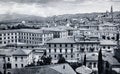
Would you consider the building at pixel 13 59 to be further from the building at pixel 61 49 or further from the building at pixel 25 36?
the building at pixel 25 36

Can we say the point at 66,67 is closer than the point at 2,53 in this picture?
Yes

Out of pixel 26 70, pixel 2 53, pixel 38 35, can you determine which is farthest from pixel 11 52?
pixel 38 35

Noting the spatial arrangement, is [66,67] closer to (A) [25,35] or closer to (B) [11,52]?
(B) [11,52]

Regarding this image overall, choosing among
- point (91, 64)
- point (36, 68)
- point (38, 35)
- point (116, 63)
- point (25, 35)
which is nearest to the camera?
point (36, 68)

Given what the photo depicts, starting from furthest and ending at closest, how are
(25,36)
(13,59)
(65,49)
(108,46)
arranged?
1. (25,36)
2. (108,46)
3. (65,49)
4. (13,59)

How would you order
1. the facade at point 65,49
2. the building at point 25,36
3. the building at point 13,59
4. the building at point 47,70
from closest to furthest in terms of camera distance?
the building at point 47,70, the building at point 13,59, the facade at point 65,49, the building at point 25,36

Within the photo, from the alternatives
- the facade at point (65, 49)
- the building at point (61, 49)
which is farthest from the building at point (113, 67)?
the building at point (61, 49)

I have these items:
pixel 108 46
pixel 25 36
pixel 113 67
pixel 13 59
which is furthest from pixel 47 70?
pixel 25 36

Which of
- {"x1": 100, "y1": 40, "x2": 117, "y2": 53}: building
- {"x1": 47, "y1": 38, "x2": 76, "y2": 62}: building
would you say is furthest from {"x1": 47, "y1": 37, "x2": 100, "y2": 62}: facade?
{"x1": 100, "y1": 40, "x2": 117, "y2": 53}: building

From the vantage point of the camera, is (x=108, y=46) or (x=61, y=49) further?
(x=108, y=46)

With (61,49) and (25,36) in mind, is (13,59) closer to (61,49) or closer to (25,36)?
(61,49)

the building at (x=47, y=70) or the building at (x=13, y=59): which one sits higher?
the building at (x=47, y=70)
